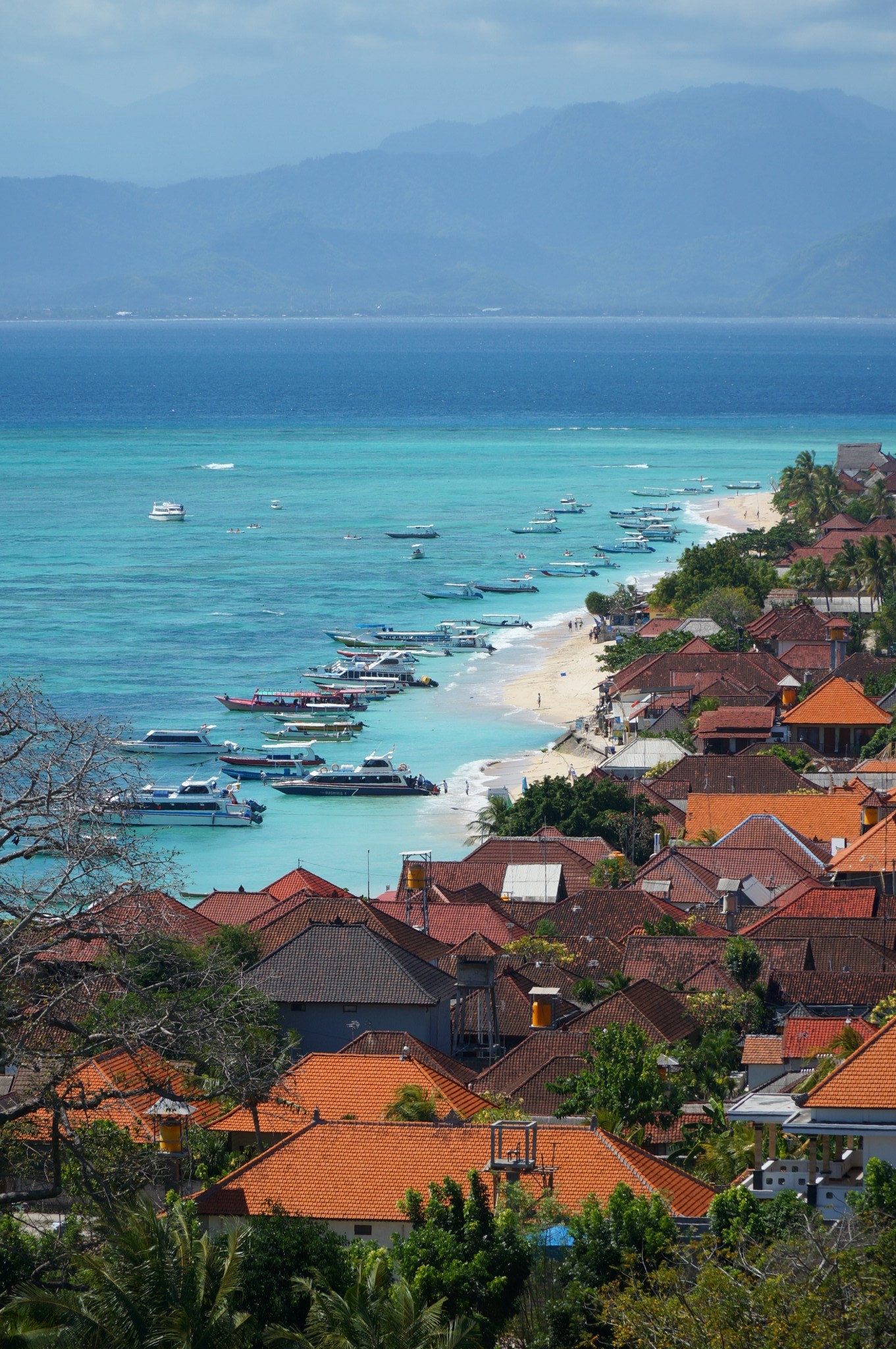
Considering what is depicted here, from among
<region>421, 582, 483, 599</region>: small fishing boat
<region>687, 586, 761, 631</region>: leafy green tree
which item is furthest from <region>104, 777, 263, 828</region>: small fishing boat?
<region>421, 582, 483, 599</region>: small fishing boat

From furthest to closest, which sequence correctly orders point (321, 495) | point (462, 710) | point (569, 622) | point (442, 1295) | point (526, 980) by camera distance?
1. point (321, 495)
2. point (569, 622)
3. point (462, 710)
4. point (526, 980)
5. point (442, 1295)

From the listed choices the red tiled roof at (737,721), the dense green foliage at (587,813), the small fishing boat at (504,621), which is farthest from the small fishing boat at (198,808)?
the small fishing boat at (504,621)

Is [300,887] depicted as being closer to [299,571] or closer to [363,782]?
[363,782]

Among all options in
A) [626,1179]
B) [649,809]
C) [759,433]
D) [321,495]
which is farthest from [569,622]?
[759,433]

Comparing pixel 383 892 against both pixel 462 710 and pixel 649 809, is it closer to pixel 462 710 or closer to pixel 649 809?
pixel 649 809

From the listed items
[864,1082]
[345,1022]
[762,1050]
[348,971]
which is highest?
[864,1082]

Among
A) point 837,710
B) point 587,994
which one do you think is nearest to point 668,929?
point 587,994

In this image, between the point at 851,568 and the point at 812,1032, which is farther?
the point at 851,568
